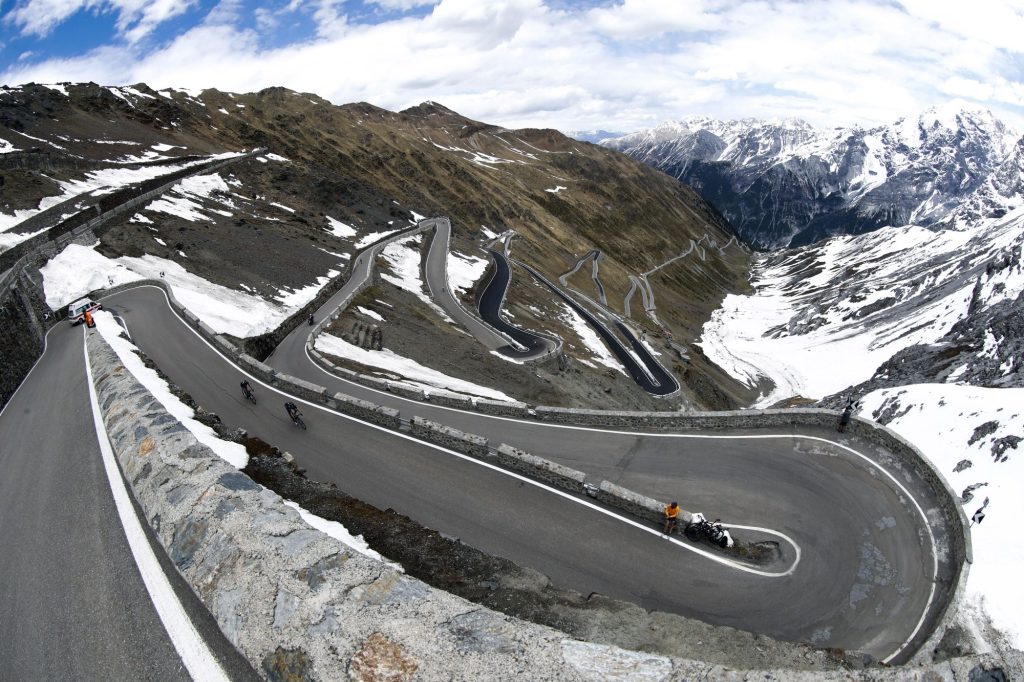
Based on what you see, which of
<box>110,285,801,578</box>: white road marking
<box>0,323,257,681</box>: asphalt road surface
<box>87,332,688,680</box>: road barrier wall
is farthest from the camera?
<box>110,285,801,578</box>: white road marking

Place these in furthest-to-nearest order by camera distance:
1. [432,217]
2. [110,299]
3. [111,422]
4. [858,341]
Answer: [432,217], [858,341], [110,299], [111,422]

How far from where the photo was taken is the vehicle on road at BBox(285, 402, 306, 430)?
18.8m

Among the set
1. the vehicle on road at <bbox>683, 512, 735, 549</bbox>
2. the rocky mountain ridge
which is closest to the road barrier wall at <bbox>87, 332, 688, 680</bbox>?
the vehicle on road at <bbox>683, 512, 735, 549</bbox>

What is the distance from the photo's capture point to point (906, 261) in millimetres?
140250

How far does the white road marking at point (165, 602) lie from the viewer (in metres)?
6.38

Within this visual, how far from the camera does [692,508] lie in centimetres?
1563

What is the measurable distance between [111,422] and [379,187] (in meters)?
95.1

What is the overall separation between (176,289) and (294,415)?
981 inches

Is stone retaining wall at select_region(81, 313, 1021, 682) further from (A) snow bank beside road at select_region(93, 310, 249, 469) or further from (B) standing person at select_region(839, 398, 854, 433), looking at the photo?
(B) standing person at select_region(839, 398, 854, 433)

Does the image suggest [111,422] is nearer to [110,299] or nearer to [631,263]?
[110,299]

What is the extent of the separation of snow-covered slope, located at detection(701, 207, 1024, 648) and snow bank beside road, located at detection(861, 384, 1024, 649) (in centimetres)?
5

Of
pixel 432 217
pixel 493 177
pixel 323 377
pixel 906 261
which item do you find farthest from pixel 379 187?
pixel 906 261

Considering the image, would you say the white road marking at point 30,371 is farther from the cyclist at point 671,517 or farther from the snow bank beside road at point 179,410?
the cyclist at point 671,517

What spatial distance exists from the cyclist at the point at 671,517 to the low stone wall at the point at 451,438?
239 inches
